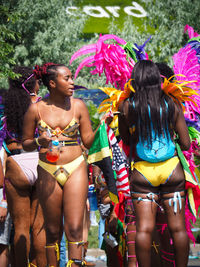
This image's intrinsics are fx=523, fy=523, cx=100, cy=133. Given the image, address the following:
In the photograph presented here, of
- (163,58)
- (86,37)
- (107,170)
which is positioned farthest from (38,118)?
(86,37)

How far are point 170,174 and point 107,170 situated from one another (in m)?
0.75

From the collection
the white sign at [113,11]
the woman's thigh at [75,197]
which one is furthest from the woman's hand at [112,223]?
the white sign at [113,11]

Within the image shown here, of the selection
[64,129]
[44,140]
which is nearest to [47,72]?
[64,129]

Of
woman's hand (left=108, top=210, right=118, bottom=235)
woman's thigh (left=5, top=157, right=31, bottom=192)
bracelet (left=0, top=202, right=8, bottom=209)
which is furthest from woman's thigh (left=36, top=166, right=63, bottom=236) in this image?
bracelet (left=0, top=202, right=8, bottom=209)

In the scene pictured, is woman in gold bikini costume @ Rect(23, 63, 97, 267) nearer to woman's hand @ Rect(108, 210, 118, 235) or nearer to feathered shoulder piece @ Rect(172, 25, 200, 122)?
woman's hand @ Rect(108, 210, 118, 235)

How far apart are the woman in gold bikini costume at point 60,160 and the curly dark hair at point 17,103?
65cm

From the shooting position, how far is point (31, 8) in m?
18.8

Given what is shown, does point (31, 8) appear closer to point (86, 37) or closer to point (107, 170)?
point (86, 37)

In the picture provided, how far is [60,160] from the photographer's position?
463 cm

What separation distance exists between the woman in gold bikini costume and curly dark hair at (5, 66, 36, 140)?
2.14 ft

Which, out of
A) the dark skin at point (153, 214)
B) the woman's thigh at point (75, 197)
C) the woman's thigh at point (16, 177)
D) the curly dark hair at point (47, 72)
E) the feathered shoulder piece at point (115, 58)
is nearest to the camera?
the dark skin at point (153, 214)

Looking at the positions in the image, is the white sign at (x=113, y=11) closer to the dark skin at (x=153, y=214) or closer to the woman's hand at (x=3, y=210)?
the woman's hand at (x=3, y=210)

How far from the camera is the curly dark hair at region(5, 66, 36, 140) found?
5.42 metres

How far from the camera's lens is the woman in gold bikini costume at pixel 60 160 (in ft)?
14.8
